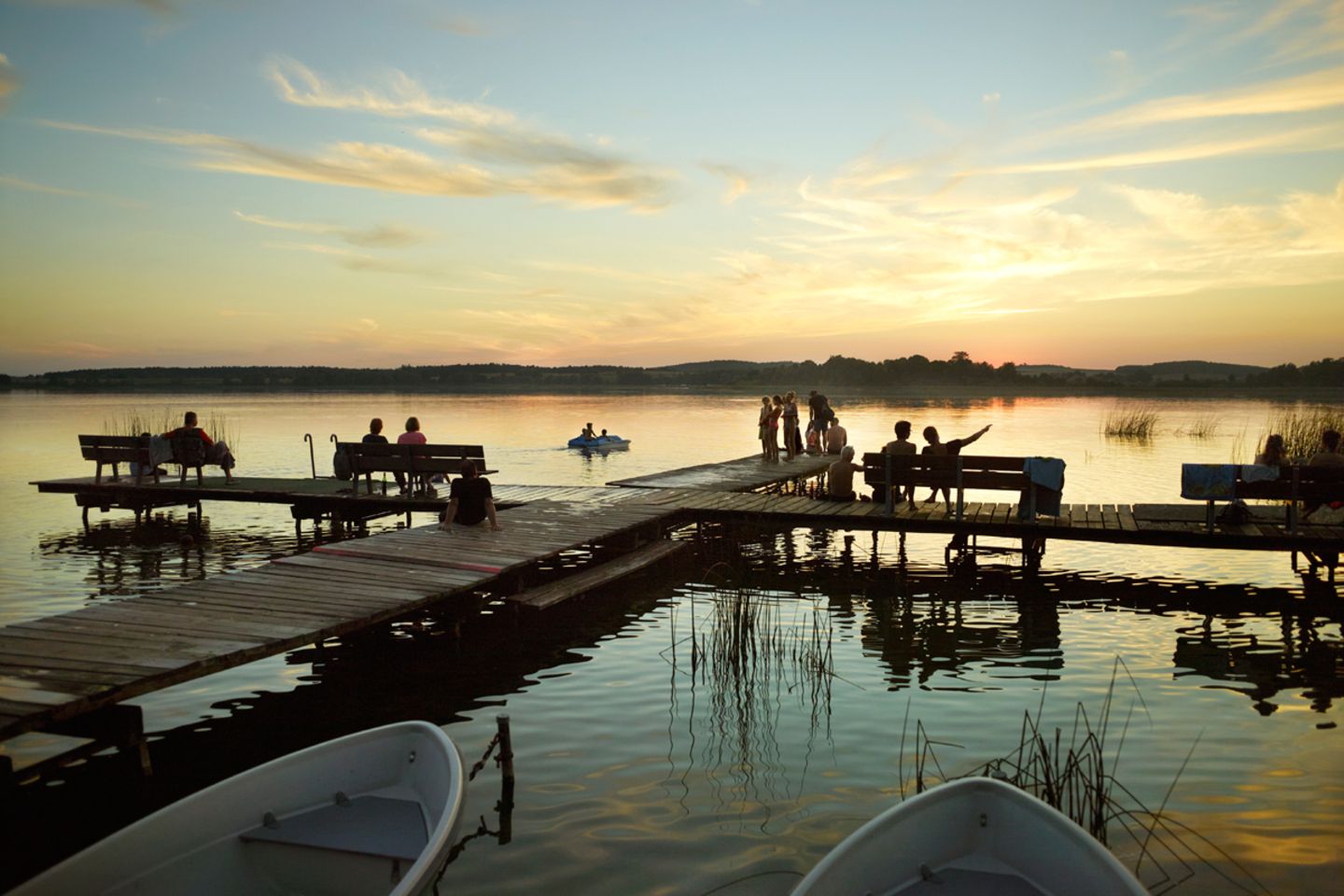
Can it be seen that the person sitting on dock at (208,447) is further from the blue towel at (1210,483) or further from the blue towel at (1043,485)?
the blue towel at (1210,483)

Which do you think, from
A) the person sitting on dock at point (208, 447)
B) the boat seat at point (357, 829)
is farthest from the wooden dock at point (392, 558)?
the boat seat at point (357, 829)

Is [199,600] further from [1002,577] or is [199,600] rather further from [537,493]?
[1002,577]

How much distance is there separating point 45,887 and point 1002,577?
1364cm

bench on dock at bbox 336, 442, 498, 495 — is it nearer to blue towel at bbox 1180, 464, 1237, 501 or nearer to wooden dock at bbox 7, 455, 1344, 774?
wooden dock at bbox 7, 455, 1344, 774

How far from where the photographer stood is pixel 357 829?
5.10m

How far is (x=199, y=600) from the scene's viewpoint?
29.9 feet

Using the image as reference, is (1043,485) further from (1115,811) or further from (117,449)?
(117,449)

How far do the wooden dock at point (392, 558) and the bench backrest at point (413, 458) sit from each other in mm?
629

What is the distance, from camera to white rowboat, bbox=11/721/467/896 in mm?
4285

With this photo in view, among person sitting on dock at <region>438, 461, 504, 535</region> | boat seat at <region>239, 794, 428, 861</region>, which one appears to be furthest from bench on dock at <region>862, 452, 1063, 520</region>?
boat seat at <region>239, 794, 428, 861</region>

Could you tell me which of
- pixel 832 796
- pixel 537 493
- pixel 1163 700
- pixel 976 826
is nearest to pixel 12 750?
pixel 832 796

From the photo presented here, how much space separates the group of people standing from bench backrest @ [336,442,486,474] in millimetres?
10131

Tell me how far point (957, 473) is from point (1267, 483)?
14.2 feet

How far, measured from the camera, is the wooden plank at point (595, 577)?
447 inches
